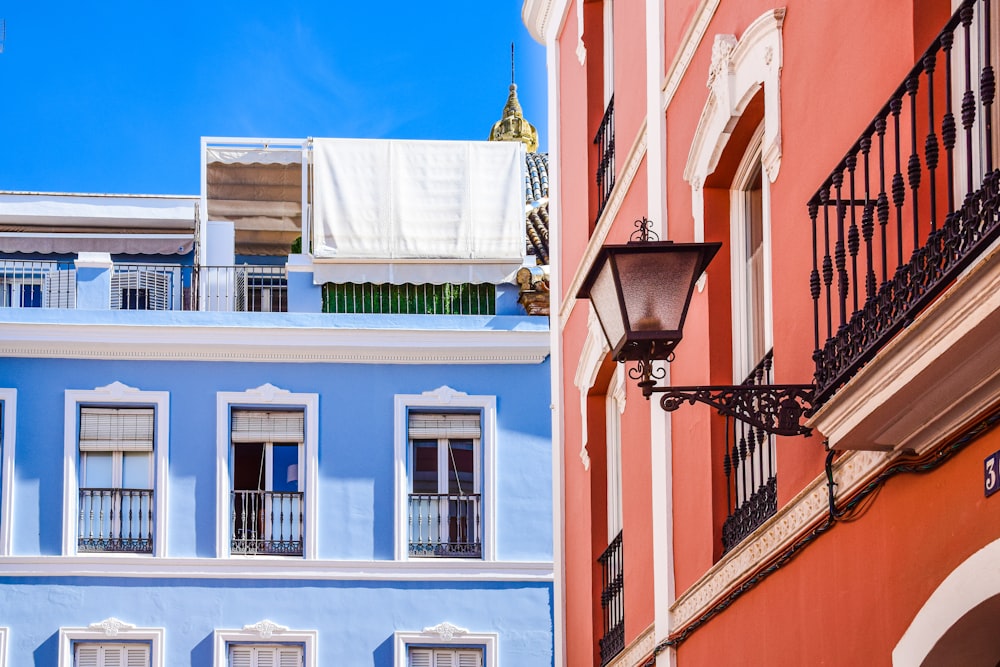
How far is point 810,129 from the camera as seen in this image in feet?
26.9

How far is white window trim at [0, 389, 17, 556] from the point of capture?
75.6 ft

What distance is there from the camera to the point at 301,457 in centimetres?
2362

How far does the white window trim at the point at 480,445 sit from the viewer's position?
76.8 feet

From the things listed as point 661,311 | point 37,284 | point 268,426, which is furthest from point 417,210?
point 661,311

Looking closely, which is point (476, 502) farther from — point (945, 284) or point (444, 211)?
point (945, 284)

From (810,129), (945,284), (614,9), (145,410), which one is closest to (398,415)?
(145,410)

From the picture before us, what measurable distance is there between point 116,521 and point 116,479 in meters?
0.53

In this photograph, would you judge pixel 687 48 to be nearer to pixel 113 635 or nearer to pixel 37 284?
pixel 113 635

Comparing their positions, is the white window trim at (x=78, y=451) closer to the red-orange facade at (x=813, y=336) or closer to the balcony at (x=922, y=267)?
the red-orange facade at (x=813, y=336)

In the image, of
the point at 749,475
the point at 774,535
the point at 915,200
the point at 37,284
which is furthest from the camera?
the point at 37,284

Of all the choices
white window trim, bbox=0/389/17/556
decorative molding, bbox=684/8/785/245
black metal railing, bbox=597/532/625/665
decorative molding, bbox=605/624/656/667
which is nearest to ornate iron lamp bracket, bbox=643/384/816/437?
decorative molding, bbox=684/8/785/245

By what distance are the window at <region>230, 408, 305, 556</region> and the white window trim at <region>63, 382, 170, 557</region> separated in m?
0.84

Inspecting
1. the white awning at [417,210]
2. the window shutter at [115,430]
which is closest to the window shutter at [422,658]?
the window shutter at [115,430]

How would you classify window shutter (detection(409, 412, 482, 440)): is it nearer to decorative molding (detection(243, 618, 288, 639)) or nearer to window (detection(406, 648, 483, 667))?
window (detection(406, 648, 483, 667))
